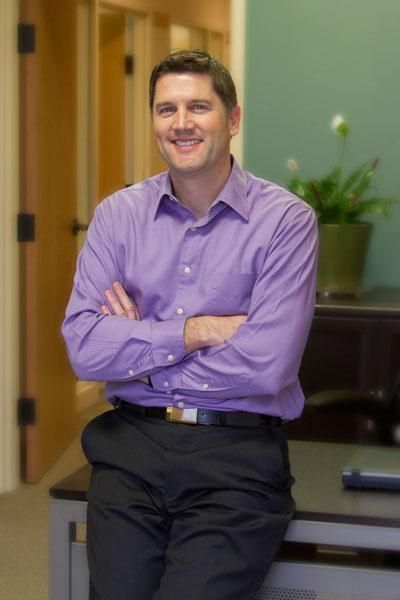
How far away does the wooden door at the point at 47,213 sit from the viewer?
A: 440 centimetres

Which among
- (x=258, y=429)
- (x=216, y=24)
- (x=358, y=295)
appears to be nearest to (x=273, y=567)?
(x=258, y=429)

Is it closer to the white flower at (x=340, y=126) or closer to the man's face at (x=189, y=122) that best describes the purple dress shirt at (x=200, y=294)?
the man's face at (x=189, y=122)

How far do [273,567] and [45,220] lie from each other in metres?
2.81

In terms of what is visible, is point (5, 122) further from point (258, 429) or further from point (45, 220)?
point (258, 429)

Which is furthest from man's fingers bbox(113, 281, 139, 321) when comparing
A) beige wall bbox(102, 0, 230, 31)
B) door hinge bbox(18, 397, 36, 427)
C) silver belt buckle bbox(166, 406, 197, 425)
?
beige wall bbox(102, 0, 230, 31)

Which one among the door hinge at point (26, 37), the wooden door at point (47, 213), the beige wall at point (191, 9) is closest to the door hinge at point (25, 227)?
the wooden door at point (47, 213)

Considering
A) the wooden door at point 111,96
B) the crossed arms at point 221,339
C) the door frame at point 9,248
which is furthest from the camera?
the wooden door at point 111,96

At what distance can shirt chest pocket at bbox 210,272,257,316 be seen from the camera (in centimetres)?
210

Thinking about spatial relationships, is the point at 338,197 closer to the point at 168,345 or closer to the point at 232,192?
the point at 232,192

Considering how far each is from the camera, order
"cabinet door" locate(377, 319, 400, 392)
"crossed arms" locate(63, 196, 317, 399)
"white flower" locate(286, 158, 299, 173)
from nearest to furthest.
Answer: "crossed arms" locate(63, 196, 317, 399) → "cabinet door" locate(377, 319, 400, 392) → "white flower" locate(286, 158, 299, 173)

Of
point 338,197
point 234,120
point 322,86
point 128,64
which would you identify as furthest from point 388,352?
point 128,64

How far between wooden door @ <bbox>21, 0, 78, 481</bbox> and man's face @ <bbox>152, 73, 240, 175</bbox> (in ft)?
7.71

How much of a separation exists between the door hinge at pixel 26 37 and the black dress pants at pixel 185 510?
8.74ft

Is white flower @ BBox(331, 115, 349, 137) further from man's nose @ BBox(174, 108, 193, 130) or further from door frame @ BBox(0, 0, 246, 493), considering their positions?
man's nose @ BBox(174, 108, 193, 130)
